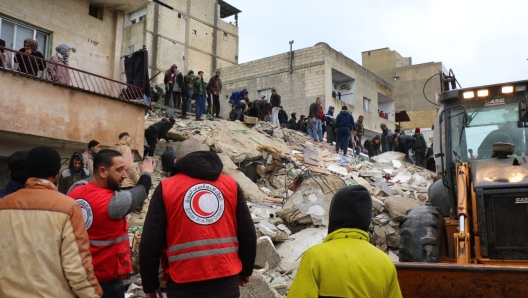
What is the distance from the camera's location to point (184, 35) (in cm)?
3275

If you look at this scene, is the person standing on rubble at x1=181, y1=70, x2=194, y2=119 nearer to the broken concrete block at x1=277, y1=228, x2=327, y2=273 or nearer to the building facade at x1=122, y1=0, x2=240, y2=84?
the broken concrete block at x1=277, y1=228, x2=327, y2=273

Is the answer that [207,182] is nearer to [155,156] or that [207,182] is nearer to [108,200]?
[108,200]

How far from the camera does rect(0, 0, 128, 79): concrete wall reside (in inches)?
Answer: 432

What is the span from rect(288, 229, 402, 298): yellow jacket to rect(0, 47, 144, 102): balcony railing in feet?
26.8

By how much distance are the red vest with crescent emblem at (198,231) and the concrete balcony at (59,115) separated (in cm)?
713

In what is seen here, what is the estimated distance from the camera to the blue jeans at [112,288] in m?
3.04

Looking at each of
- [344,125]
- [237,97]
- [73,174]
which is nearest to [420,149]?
[344,125]

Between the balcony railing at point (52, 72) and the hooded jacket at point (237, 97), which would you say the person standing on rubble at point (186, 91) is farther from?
the balcony railing at point (52, 72)

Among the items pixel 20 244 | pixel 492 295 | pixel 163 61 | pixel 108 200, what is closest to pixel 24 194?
pixel 20 244

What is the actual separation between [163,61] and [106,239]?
96.3 feet

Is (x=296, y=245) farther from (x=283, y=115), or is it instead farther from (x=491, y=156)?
(x=283, y=115)

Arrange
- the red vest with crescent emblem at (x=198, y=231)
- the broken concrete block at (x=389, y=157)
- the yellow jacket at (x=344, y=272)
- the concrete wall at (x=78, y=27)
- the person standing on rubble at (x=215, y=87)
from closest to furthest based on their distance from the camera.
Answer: the yellow jacket at (x=344, y=272), the red vest with crescent emblem at (x=198, y=231), the concrete wall at (x=78, y=27), the person standing on rubble at (x=215, y=87), the broken concrete block at (x=389, y=157)

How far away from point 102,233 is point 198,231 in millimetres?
757

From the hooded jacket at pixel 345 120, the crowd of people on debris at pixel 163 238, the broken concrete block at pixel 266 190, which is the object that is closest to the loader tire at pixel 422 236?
the crowd of people on debris at pixel 163 238
